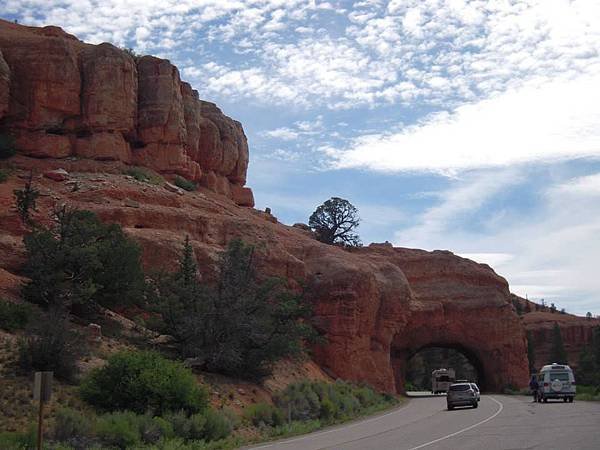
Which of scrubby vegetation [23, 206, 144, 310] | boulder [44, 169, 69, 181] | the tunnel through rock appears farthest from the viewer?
the tunnel through rock

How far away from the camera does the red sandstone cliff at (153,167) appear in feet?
125

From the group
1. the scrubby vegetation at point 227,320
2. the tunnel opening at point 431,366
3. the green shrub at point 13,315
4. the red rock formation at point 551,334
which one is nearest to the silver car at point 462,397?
the scrubby vegetation at point 227,320

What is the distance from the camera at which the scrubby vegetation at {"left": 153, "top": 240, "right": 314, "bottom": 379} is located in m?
28.3

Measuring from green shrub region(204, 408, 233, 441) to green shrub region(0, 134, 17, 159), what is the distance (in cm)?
2752

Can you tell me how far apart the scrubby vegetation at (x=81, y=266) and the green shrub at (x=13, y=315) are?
1.22 meters

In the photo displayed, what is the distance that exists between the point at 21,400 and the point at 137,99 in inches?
1296

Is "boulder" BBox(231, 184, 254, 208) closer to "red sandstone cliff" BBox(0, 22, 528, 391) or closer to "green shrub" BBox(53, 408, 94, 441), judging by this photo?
"red sandstone cliff" BBox(0, 22, 528, 391)

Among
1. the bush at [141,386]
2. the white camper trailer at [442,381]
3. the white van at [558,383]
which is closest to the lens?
the bush at [141,386]

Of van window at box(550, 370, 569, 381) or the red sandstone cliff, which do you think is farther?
the red sandstone cliff

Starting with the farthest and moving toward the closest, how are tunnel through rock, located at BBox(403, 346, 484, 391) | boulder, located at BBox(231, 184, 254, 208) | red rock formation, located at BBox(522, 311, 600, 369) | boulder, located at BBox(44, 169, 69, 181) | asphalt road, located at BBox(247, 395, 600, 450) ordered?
tunnel through rock, located at BBox(403, 346, 484, 391) < red rock formation, located at BBox(522, 311, 600, 369) < boulder, located at BBox(231, 184, 254, 208) < boulder, located at BBox(44, 169, 69, 181) < asphalt road, located at BBox(247, 395, 600, 450)

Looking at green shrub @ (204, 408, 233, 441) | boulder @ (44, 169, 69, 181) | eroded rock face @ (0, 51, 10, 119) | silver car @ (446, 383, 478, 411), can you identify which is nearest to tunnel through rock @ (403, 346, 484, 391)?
silver car @ (446, 383, 478, 411)

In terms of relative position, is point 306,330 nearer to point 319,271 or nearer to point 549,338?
point 319,271

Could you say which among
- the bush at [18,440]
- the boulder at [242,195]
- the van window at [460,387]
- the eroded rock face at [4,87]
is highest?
the eroded rock face at [4,87]

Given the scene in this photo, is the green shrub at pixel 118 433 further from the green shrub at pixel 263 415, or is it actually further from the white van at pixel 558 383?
the white van at pixel 558 383
